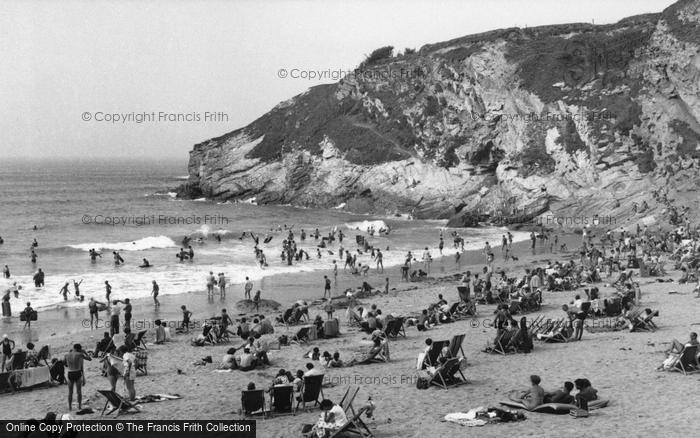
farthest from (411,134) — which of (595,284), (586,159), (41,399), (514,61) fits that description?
(41,399)

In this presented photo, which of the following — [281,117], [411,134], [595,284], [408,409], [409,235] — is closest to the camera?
[408,409]

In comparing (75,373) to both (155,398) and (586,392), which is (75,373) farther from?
(586,392)

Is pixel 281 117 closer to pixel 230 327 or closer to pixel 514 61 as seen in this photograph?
pixel 514 61

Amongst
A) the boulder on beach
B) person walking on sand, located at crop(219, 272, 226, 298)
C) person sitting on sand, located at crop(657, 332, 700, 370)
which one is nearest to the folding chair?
person sitting on sand, located at crop(657, 332, 700, 370)

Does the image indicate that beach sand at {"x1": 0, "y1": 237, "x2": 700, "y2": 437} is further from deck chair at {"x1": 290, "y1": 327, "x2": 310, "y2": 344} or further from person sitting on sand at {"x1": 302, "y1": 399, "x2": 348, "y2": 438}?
person sitting on sand at {"x1": 302, "y1": 399, "x2": 348, "y2": 438}

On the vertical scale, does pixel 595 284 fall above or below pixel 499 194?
below

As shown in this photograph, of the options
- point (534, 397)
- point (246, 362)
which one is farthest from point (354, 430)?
point (246, 362)

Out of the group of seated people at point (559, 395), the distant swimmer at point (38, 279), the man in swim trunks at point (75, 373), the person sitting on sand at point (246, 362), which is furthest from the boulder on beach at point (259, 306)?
the group of seated people at point (559, 395)
